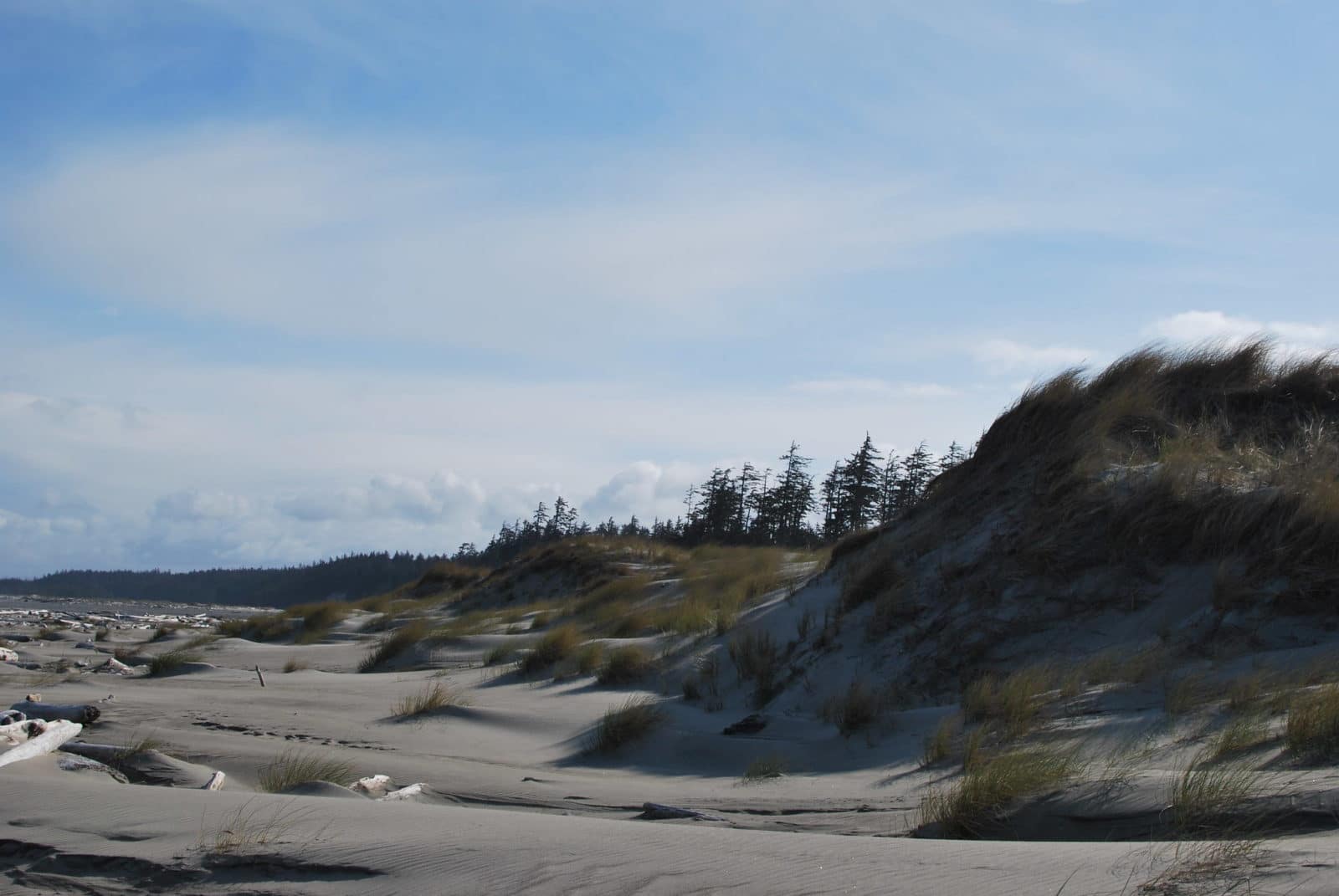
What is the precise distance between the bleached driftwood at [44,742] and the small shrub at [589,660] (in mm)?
6039

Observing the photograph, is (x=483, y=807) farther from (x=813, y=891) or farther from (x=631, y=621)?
(x=631, y=621)

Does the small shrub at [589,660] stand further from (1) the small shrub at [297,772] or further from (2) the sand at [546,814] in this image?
(1) the small shrub at [297,772]

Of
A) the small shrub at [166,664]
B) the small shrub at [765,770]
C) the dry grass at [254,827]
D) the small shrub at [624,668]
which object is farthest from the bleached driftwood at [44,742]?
the small shrub at [166,664]

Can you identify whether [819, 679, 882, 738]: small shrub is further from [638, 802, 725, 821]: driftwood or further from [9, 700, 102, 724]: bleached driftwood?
[9, 700, 102, 724]: bleached driftwood

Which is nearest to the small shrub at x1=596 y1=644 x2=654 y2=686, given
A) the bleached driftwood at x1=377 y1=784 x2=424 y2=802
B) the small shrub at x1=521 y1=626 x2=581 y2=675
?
the small shrub at x1=521 y1=626 x2=581 y2=675

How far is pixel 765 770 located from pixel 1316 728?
3564mm

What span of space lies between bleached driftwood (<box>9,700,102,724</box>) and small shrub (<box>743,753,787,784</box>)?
5660 mm

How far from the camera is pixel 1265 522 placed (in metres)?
9.04

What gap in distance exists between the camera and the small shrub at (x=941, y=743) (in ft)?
22.4

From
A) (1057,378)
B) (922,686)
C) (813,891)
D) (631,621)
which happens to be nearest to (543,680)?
(631,621)

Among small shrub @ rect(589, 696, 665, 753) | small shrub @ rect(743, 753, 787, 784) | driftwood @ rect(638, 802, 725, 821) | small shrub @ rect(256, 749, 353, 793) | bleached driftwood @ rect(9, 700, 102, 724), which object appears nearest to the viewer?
driftwood @ rect(638, 802, 725, 821)

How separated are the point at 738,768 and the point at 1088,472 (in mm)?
5439

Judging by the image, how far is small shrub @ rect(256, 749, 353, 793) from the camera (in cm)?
637

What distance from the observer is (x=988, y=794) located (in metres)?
4.99
